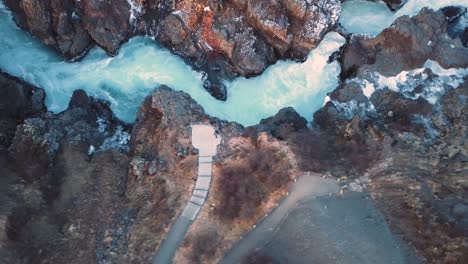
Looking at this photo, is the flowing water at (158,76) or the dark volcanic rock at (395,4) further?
the dark volcanic rock at (395,4)

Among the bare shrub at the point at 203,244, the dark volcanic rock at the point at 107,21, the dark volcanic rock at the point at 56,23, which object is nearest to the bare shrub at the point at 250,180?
the bare shrub at the point at 203,244

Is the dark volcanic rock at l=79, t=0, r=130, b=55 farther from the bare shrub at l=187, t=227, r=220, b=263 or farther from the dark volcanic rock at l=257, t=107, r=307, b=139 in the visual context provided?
the bare shrub at l=187, t=227, r=220, b=263

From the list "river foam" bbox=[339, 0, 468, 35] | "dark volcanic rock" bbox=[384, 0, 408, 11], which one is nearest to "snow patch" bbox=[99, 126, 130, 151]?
"river foam" bbox=[339, 0, 468, 35]

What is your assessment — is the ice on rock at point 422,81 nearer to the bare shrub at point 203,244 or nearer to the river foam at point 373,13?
the river foam at point 373,13

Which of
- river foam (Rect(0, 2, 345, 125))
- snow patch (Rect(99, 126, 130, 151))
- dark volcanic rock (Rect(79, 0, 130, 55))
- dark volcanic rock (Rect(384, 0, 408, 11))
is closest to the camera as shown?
snow patch (Rect(99, 126, 130, 151))

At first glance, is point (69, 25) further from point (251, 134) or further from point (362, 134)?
point (362, 134)

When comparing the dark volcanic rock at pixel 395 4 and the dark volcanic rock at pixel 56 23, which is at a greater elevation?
the dark volcanic rock at pixel 395 4
